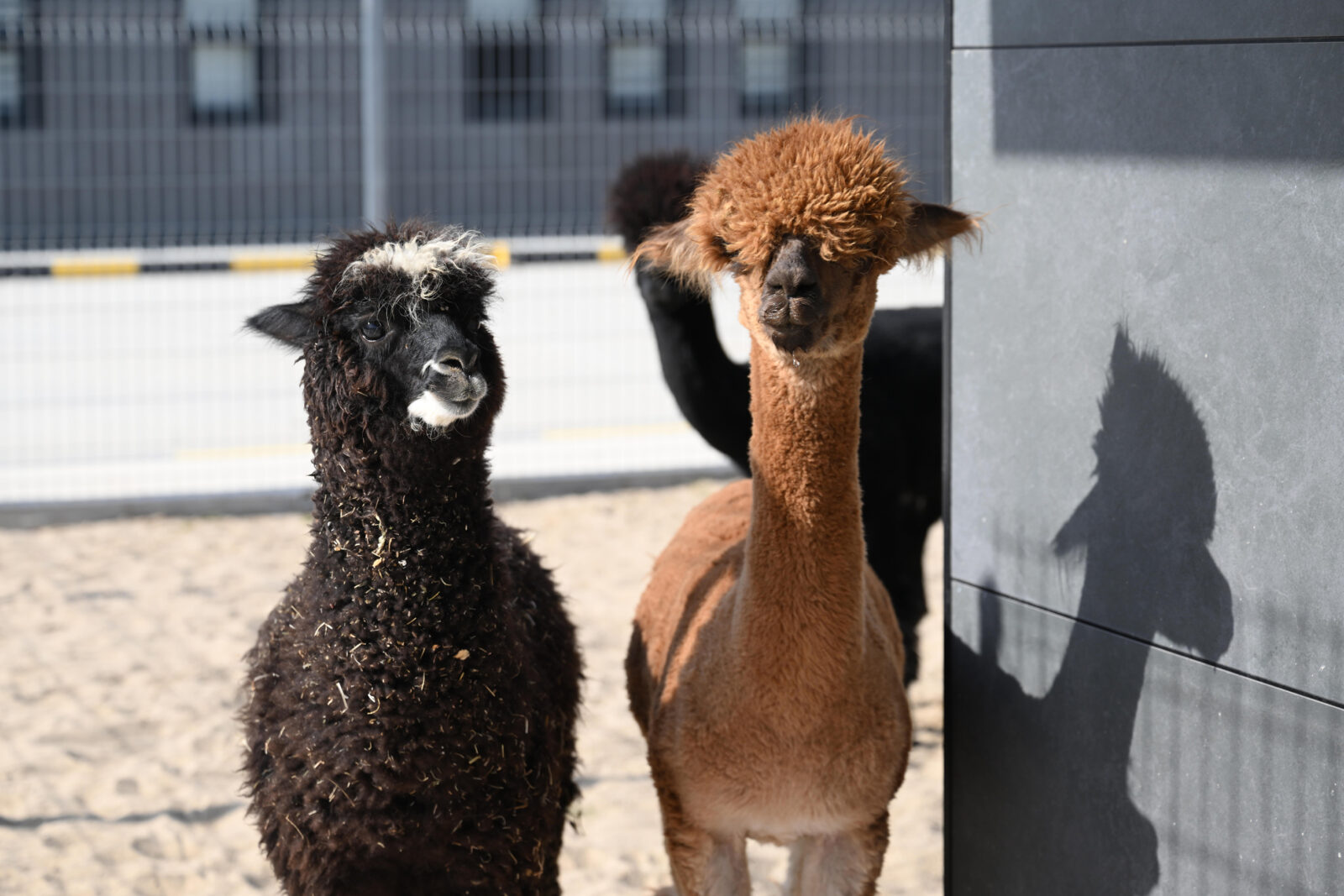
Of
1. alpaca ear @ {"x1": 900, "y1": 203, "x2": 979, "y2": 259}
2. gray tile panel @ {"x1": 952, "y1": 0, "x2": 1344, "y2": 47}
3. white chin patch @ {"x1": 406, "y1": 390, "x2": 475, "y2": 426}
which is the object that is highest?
gray tile panel @ {"x1": 952, "y1": 0, "x2": 1344, "y2": 47}

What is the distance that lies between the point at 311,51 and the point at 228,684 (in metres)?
9.64

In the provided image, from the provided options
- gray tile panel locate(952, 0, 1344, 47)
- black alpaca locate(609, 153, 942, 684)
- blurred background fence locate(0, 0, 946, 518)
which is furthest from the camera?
blurred background fence locate(0, 0, 946, 518)

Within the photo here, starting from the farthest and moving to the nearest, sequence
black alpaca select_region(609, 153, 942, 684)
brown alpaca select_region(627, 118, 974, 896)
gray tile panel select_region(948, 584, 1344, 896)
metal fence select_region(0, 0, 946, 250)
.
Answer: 1. metal fence select_region(0, 0, 946, 250)
2. black alpaca select_region(609, 153, 942, 684)
3. brown alpaca select_region(627, 118, 974, 896)
4. gray tile panel select_region(948, 584, 1344, 896)

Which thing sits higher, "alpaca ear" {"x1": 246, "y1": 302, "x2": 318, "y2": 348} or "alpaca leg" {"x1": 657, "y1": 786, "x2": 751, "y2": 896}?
"alpaca ear" {"x1": 246, "y1": 302, "x2": 318, "y2": 348}

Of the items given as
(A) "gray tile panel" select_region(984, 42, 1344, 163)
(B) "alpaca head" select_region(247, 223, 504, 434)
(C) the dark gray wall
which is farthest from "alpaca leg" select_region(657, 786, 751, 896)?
(A) "gray tile panel" select_region(984, 42, 1344, 163)

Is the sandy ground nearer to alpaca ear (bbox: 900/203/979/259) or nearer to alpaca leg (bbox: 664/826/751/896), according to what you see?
alpaca leg (bbox: 664/826/751/896)

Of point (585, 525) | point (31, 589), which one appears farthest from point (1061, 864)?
point (31, 589)

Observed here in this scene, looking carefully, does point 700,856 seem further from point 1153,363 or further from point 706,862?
point 1153,363

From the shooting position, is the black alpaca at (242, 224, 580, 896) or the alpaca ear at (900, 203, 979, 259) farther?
the alpaca ear at (900, 203, 979, 259)

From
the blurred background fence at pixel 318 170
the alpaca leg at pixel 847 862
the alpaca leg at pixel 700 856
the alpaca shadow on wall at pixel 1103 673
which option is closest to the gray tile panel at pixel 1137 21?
the alpaca shadow on wall at pixel 1103 673

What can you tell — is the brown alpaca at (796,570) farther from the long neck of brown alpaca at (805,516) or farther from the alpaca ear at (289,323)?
the alpaca ear at (289,323)

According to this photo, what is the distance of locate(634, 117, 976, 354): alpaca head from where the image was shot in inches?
91.2

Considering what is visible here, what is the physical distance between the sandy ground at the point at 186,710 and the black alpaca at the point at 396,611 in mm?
1065

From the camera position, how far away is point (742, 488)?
372cm
